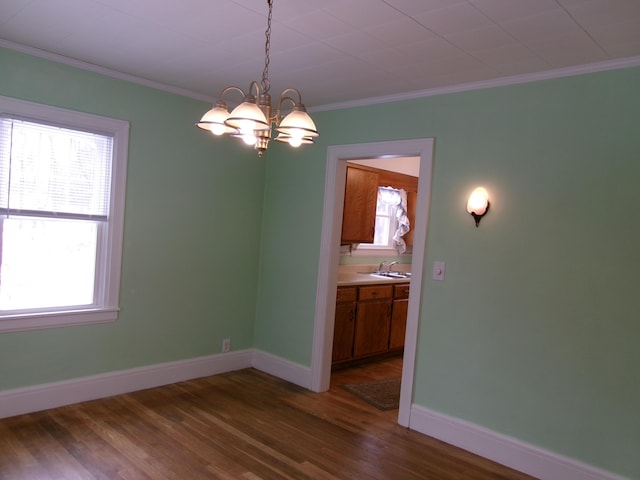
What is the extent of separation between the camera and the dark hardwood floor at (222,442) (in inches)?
109

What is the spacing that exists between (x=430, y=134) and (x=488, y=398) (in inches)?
75.6

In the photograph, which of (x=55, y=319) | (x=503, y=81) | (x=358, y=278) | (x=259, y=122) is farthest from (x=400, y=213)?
(x=259, y=122)

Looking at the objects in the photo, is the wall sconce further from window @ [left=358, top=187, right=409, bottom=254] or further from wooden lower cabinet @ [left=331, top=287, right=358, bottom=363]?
window @ [left=358, top=187, right=409, bottom=254]

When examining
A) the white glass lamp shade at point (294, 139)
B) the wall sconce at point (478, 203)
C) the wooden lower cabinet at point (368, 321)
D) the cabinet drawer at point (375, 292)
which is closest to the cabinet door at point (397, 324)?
the wooden lower cabinet at point (368, 321)

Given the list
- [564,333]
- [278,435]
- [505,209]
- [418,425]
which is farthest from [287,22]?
[418,425]

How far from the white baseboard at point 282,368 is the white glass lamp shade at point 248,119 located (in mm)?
2930

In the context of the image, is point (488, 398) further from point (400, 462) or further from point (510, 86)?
point (510, 86)

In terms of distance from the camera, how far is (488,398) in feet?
10.5

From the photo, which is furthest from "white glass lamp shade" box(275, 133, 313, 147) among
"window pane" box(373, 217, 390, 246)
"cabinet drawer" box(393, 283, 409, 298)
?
"window pane" box(373, 217, 390, 246)

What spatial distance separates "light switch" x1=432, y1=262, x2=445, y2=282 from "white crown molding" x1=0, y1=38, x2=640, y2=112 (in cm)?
125

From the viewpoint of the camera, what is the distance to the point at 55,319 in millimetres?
3422

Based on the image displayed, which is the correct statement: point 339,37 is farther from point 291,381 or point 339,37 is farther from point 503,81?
point 291,381

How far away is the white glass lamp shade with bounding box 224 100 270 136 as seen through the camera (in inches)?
69.9

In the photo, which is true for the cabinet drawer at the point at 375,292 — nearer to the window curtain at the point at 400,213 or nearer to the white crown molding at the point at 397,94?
the window curtain at the point at 400,213
